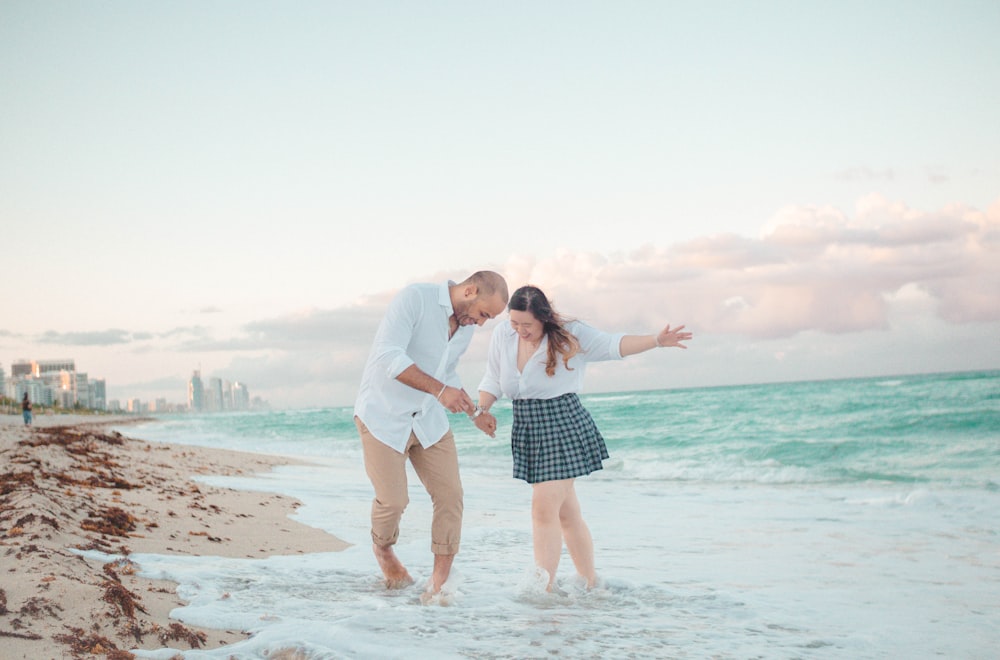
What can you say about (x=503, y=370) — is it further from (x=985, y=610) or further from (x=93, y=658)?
(x=985, y=610)

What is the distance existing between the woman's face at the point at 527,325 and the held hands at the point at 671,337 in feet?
2.21

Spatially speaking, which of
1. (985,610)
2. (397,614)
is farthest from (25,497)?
(985,610)

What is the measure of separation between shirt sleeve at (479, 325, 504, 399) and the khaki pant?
36cm

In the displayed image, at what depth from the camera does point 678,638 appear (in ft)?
11.8

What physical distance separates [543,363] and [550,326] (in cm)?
21

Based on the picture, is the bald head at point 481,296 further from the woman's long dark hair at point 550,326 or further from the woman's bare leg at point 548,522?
the woman's bare leg at point 548,522

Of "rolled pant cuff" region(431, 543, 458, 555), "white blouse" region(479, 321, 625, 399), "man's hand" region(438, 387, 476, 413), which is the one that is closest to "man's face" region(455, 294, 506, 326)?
"white blouse" region(479, 321, 625, 399)

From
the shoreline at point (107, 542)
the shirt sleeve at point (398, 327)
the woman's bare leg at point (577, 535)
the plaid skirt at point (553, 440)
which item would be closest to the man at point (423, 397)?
the shirt sleeve at point (398, 327)

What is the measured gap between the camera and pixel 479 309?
4.00 m

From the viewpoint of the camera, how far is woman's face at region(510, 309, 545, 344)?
4129 mm

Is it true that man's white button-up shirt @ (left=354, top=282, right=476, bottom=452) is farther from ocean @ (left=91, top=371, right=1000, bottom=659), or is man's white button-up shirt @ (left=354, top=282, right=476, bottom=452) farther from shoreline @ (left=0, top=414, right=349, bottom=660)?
shoreline @ (left=0, top=414, right=349, bottom=660)

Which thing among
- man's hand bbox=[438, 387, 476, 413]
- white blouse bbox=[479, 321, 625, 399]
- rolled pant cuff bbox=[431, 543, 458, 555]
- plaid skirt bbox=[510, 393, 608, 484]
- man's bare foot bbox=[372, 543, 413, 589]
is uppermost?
white blouse bbox=[479, 321, 625, 399]

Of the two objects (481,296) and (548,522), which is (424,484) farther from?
(481,296)

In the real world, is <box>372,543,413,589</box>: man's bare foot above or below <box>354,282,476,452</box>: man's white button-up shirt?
below
